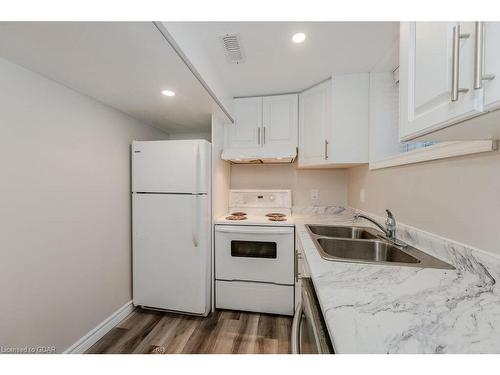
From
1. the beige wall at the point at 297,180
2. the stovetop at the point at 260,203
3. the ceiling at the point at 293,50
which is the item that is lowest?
the stovetop at the point at 260,203

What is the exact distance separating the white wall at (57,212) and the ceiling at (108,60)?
147mm

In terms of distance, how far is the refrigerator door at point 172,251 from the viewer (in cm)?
189

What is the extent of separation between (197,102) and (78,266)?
62.3 inches

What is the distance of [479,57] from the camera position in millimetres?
461

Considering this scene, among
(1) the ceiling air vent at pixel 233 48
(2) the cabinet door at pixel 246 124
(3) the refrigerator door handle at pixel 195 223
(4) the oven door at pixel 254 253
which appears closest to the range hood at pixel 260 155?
(2) the cabinet door at pixel 246 124

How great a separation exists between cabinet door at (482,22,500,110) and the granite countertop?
1.78 feet

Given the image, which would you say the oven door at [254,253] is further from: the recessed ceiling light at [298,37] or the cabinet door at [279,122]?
the recessed ceiling light at [298,37]

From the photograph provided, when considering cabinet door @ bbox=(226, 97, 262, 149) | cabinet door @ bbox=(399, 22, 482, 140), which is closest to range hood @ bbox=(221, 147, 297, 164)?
cabinet door @ bbox=(226, 97, 262, 149)

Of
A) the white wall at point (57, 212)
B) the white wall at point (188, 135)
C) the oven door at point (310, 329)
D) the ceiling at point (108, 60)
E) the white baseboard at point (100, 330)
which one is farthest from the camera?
the white wall at point (188, 135)

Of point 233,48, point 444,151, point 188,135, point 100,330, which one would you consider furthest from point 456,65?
point 188,135

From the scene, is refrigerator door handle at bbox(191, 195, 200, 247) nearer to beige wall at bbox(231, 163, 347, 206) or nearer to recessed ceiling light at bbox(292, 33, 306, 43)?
beige wall at bbox(231, 163, 347, 206)

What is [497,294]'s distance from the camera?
69 cm
